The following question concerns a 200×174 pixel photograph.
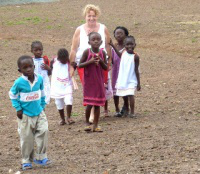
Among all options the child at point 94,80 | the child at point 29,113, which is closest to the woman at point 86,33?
the child at point 94,80

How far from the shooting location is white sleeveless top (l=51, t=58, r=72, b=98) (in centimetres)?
900

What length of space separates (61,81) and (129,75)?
1124 mm

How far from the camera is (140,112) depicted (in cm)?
984

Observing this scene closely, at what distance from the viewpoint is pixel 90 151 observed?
7.15 meters

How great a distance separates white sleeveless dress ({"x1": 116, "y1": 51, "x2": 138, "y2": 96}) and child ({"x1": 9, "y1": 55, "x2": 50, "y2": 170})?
2889 millimetres

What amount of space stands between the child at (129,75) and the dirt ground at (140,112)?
1.40 ft

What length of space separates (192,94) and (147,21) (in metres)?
12.2

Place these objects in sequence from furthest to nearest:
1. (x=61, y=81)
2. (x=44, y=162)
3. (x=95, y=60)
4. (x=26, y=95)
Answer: (x=61, y=81) → (x=95, y=60) → (x=44, y=162) → (x=26, y=95)

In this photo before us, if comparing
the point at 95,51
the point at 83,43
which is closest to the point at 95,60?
the point at 95,51

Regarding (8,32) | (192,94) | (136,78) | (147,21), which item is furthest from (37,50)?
(147,21)

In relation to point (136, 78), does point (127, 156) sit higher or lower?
lower

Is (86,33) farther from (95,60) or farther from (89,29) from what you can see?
(95,60)

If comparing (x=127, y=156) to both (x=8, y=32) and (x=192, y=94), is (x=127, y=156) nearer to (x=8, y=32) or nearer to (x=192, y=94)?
(x=192, y=94)

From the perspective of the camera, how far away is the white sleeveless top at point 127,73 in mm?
9234
